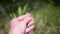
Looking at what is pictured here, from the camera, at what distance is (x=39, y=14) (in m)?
2.17

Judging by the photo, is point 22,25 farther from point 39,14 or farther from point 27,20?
point 39,14

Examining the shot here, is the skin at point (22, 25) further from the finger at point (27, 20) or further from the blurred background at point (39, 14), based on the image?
the blurred background at point (39, 14)

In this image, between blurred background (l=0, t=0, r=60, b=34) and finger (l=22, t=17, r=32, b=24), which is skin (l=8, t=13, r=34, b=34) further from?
blurred background (l=0, t=0, r=60, b=34)

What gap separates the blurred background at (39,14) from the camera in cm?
179

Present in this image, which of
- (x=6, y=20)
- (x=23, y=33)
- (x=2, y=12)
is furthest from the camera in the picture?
(x=2, y=12)

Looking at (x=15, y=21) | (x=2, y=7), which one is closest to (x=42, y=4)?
(x=2, y=7)

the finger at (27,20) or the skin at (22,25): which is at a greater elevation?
the finger at (27,20)

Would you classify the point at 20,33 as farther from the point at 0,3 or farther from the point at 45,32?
the point at 0,3

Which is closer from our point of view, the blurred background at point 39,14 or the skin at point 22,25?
the skin at point 22,25

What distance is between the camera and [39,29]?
191 cm

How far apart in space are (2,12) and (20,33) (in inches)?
66.1

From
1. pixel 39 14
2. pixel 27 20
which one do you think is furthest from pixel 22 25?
pixel 39 14

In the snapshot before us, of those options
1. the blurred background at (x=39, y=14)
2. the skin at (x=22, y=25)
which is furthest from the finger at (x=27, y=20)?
the blurred background at (x=39, y=14)

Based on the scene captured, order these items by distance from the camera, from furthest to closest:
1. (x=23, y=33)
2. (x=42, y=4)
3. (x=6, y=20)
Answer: (x=42, y=4) → (x=6, y=20) → (x=23, y=33)
